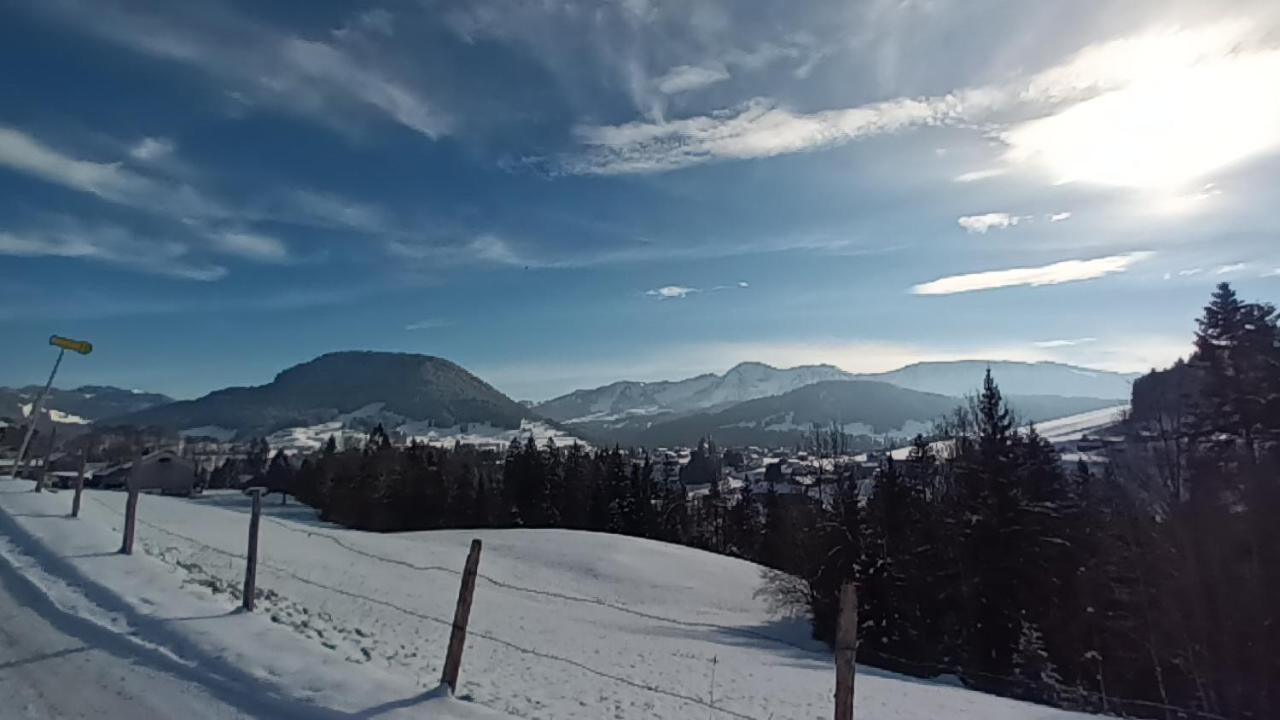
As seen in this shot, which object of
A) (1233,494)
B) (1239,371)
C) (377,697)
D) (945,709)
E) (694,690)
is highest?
(1239,371)

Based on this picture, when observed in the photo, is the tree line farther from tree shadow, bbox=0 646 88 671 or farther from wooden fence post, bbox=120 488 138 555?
wooden fence post, bbox=120 488 138 555

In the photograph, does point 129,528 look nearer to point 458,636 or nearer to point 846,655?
point 458,636

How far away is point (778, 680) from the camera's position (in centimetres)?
1620

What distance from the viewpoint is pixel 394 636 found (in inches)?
474

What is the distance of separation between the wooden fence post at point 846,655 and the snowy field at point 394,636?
11.1 ft

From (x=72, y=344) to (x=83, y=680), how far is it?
1312 inches

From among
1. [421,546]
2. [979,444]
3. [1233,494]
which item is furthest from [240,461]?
[1233,494]

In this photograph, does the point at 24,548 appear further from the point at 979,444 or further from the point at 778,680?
the point at 979,444

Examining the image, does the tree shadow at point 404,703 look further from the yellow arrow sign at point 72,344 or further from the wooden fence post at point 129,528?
the yellow arrow sign at point 72,344

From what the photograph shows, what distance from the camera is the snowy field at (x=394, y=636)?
801 centimetres

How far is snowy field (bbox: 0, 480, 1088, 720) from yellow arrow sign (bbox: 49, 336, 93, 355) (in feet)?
20.4

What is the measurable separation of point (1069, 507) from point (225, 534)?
36.2 meters

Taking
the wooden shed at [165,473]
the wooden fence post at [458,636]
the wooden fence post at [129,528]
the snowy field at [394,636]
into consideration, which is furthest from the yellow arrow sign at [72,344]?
the wooden shed at [165,473]

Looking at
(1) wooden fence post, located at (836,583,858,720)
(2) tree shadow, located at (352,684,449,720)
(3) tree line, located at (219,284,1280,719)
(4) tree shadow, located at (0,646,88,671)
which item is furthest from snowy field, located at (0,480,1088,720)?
(3) tree line, located at (219,284,1280,719)
